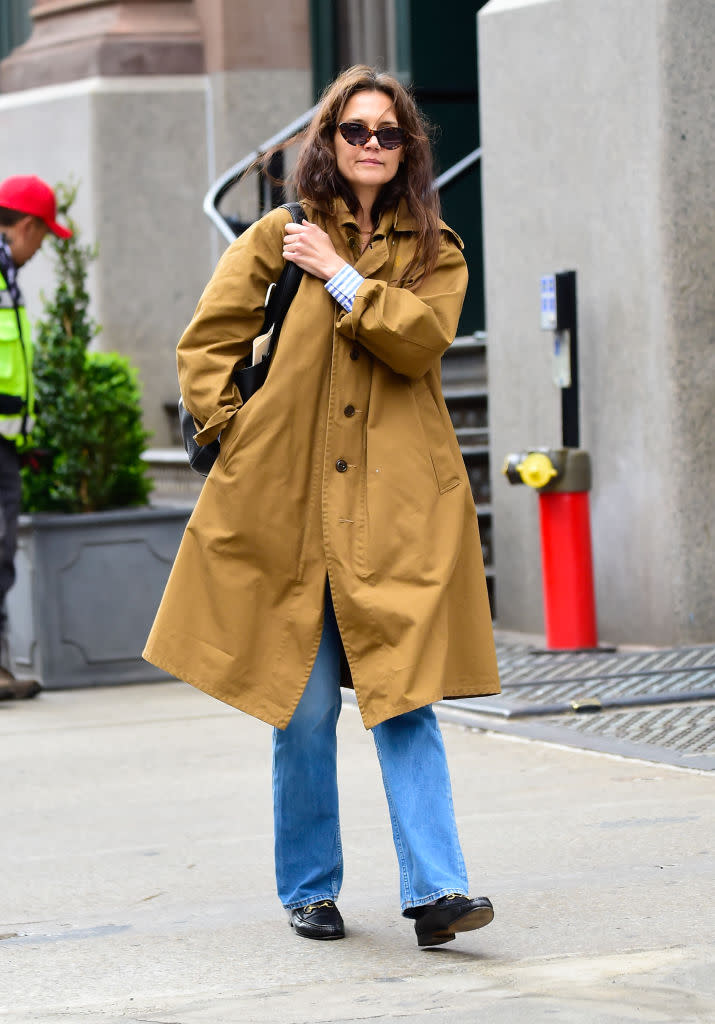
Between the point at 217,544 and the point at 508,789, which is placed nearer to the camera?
the point at 217,544

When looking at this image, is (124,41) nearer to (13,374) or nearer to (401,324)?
A: (13,374)

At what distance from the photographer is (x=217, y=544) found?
165 inches

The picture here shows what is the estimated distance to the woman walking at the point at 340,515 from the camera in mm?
4094

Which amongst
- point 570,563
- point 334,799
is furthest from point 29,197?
point 334,799

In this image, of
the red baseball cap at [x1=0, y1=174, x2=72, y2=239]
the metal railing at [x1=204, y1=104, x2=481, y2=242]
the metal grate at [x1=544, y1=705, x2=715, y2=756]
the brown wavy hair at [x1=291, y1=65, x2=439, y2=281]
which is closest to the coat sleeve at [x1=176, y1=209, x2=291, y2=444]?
the brown wavy hair at [x1=291, y1=65, x2=439, y2=281]

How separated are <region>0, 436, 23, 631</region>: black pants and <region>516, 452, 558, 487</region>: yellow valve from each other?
6.97 ft

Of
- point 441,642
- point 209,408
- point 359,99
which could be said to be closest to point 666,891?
point 441,642

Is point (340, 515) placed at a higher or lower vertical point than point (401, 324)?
lower

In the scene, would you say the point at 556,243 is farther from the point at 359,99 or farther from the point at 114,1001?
the point at 114,1001

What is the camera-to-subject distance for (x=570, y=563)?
325 inches

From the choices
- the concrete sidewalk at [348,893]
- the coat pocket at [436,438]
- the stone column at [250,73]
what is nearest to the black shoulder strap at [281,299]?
the coat pocket at [436,438]

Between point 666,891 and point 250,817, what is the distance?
150 centimetres

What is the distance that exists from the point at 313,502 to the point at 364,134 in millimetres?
812

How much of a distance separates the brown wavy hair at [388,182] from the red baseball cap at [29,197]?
3620 millimetres
